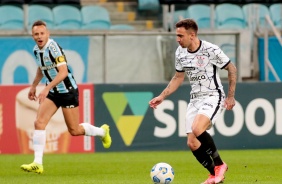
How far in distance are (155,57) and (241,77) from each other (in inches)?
73.8

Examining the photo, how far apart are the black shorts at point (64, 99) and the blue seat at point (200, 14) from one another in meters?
7.67

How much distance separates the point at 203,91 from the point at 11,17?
986 cm

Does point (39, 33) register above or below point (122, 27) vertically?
above

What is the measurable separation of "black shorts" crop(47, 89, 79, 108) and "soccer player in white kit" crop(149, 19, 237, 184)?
231 centimetres

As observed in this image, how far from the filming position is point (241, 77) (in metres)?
18.3

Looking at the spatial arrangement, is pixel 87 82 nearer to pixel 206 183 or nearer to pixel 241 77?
pixel 241 77

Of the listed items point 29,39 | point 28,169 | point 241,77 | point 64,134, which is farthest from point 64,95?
point 241,77

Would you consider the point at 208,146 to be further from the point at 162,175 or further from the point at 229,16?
the point at 229,16

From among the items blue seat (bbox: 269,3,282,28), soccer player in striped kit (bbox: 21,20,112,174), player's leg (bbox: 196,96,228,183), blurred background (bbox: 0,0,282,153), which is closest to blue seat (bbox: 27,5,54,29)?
blurred background (bbox: 0,0,282,153)

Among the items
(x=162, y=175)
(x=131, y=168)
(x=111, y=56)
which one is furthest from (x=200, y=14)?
(x=162, y=175)

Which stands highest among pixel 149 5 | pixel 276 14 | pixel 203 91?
pixel 149 5

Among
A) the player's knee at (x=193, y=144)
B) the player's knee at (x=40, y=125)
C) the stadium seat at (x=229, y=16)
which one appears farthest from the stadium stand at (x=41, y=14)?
the player's knee at (x=193, y=144)

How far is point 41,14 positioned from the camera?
1992 centimetres

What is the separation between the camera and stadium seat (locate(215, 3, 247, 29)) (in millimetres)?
20859
